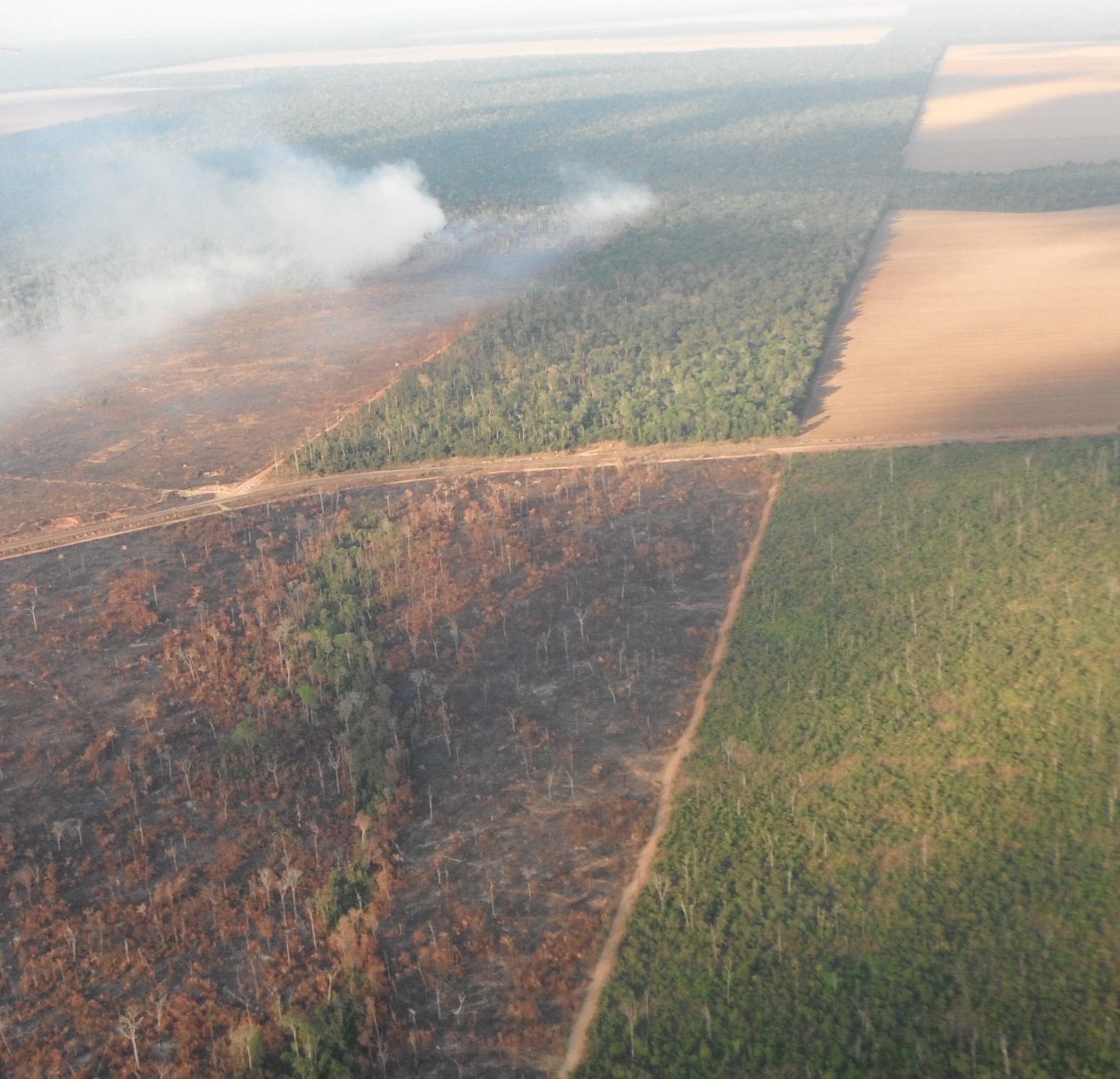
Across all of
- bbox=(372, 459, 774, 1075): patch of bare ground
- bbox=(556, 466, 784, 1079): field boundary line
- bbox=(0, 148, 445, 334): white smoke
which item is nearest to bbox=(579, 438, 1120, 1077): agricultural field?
bbox=(556, 466, 784, 1079): field boundary line

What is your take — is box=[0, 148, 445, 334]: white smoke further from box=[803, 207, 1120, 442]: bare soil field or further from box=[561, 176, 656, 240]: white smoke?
box=[803, 207, 1120, 442]: bare soil field

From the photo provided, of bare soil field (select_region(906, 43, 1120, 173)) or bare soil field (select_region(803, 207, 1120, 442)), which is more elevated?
bare soil field (select_region(803, 207, 1120, 442))

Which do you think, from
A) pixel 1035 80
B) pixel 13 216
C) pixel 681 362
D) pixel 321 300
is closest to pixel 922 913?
pixel 681 362

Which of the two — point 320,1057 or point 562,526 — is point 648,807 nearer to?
point 320,1057

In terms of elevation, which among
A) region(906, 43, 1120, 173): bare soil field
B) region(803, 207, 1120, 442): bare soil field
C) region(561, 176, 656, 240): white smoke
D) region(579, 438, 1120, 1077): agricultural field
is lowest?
region(906, 43, 1120, 173): bare soil field

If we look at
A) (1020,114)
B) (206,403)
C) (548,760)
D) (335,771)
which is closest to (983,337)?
(206,403)

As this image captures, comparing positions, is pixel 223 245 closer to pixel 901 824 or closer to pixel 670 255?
pixel 670 255

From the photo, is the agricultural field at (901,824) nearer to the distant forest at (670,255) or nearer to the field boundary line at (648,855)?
the field boundary line at (648,855)
